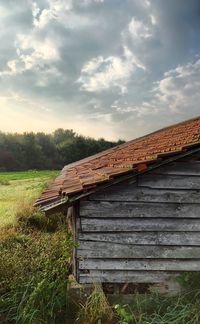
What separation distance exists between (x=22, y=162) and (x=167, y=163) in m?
49.4

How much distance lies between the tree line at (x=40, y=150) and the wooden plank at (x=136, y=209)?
46163mm

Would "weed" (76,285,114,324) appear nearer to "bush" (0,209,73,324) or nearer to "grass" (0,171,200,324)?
"grass" (0,171,200,324)

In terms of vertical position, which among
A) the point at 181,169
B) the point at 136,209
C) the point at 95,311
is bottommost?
the point at 95,311

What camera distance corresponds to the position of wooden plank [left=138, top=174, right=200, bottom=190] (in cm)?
698

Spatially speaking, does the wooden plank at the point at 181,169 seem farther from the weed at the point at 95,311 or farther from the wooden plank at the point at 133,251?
the weed at the point at 95,311

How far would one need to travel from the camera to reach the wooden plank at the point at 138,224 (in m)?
6.96

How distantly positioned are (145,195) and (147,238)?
741mm

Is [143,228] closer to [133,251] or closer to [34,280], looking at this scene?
[133,251]

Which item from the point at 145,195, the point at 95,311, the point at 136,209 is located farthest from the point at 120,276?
the point at 145,195

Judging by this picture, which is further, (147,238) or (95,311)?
(147,238)

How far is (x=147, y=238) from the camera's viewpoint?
7.03 meters

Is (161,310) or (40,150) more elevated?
(40,150)

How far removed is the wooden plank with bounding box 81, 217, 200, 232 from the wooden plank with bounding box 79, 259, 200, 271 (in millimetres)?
550

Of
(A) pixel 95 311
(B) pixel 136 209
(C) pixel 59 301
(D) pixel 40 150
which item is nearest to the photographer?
(A) pixel 95 311
